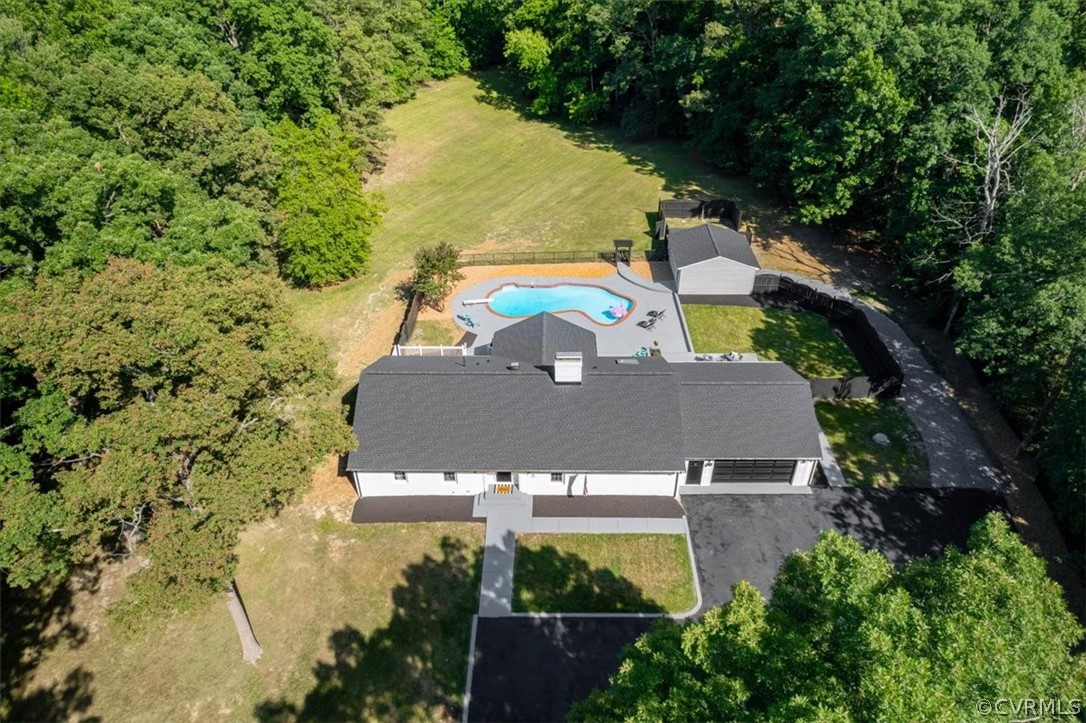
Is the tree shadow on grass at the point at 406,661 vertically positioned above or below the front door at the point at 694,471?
below

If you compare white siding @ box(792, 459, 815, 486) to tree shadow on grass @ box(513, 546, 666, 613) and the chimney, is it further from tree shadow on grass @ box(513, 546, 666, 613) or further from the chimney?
the chimney

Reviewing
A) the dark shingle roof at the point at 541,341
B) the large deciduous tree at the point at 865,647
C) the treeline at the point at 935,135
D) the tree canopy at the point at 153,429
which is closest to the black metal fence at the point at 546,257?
the treeline at the point at 935,135

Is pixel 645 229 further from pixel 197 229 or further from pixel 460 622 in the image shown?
pixel 460 622

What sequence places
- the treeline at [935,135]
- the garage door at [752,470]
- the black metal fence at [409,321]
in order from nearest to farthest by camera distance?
1. the treeline at [935,135]
2. the garage door at [752,470]
3. the black metal fence at [409,321]

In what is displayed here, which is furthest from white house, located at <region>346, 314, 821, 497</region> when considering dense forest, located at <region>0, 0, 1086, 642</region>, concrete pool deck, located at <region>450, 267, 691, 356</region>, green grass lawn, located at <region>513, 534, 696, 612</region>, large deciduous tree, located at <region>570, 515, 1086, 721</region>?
large deciduous tree, located at <region>570, 515, 1086, 721</region>

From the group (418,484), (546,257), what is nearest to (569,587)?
(418,484)

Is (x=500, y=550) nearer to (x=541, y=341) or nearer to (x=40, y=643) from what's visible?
(x=541, y=341)

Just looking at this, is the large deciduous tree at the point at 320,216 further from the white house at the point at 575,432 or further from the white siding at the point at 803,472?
the white siding at the point at 803,472
